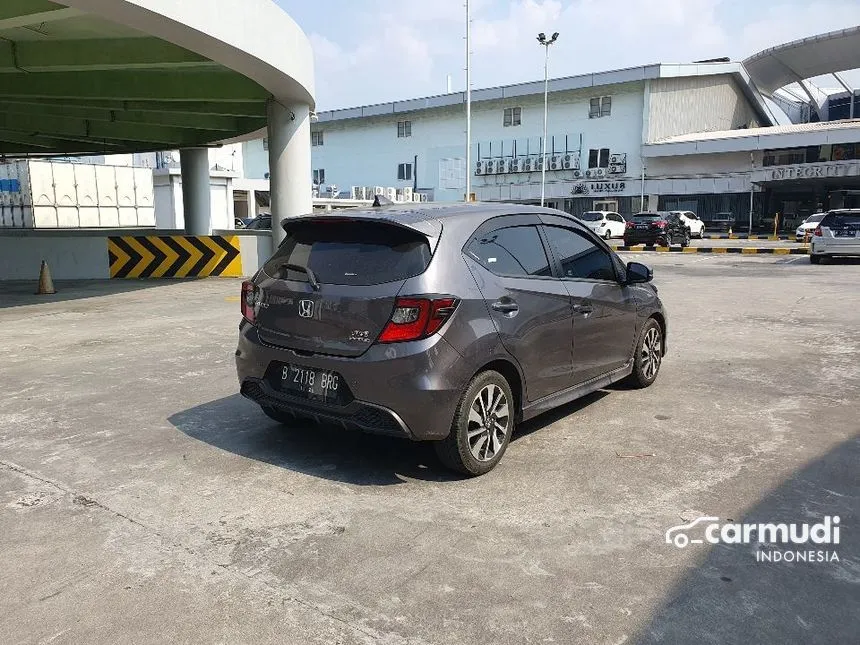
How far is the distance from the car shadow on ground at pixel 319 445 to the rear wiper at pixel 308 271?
119cm

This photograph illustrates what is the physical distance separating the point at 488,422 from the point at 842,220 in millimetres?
20037

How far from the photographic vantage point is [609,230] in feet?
114

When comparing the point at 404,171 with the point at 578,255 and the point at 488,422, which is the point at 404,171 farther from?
the point at 488,422

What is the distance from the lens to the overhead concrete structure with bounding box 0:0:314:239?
31.3ft

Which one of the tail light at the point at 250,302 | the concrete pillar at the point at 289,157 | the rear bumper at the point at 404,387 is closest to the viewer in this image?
the rear bumper at the point at 404,387

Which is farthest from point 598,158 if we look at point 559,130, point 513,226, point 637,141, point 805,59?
point 513,226

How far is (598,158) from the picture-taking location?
51.8 m

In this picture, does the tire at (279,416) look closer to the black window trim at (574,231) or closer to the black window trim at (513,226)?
the black window trim at (513,226)

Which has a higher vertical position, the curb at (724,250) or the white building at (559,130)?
the white building at (559,130)

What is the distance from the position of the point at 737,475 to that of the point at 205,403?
4.24 m


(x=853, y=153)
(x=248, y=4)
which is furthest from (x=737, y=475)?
(x=853, y=153)

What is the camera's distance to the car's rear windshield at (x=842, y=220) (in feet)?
65.2

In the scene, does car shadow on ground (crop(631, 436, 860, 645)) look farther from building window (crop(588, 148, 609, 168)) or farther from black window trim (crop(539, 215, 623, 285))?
building window (crop(588, 148, 609, 168))

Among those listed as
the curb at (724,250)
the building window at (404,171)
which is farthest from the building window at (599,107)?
the curb at (724,250)
